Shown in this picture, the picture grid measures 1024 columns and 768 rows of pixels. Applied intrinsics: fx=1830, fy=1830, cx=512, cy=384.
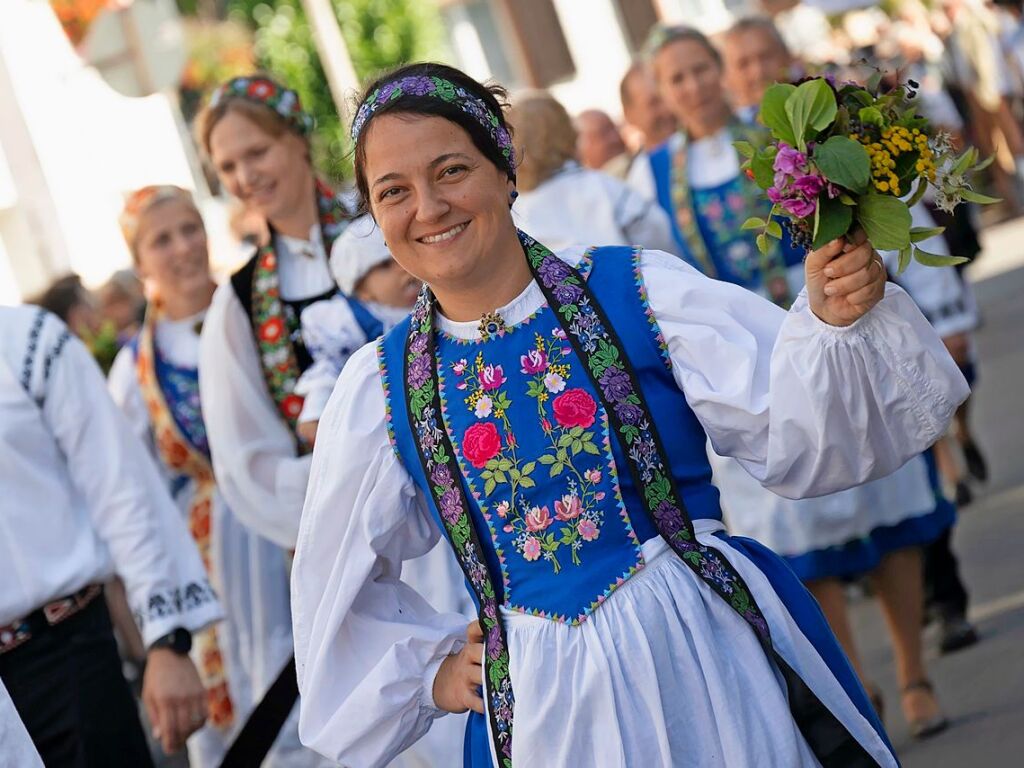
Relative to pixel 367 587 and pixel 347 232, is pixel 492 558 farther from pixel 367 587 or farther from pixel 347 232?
pixel 347 232

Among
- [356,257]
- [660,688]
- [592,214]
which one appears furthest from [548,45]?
[660,688]

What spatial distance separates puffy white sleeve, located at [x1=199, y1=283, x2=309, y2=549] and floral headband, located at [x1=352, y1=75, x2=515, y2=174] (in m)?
1.93

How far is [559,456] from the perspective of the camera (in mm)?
2988

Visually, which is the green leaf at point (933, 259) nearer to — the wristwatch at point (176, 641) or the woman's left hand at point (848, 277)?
the woman's left hand at point (848, 277)

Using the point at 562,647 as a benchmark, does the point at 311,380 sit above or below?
above

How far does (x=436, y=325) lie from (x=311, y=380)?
4.87ft

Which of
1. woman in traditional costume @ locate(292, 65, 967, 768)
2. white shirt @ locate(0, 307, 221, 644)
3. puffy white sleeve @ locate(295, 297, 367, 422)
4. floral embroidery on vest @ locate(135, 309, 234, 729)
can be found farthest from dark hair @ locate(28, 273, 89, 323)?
woman in traditional costume @ locate(292, 65, 967, 768)

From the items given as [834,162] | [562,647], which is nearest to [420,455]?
[562,647]

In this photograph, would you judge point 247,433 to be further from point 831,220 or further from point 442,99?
point 831,220

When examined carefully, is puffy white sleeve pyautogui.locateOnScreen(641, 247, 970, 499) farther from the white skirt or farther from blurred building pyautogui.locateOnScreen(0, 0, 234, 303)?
blurred building pyautogui.locateOnScreen(0, 0, 234, 303)

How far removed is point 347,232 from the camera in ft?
15.8

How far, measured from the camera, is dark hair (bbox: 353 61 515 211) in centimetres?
310

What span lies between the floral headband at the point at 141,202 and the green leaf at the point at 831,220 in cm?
432

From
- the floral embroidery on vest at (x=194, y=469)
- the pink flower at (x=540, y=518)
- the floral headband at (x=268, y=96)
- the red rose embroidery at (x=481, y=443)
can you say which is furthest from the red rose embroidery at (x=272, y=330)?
the pink flower at (x=540, y=518)
